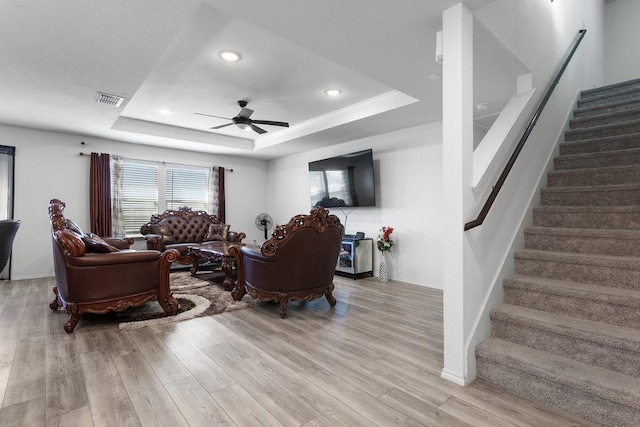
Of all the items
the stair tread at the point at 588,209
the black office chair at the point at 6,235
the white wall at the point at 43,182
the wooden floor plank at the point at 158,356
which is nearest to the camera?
the wooden floor plank at the point at 158,356

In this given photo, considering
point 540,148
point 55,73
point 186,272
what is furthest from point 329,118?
point 186,272

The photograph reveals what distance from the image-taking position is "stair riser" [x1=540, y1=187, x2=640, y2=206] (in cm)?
261

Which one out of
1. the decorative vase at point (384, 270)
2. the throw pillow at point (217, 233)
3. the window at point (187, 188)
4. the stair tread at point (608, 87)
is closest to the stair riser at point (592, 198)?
the stair tread at point (608, 87)

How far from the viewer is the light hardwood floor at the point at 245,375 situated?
1.67 meters

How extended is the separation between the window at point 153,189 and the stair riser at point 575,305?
20.9 feet

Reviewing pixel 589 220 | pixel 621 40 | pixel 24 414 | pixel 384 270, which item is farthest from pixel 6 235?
pixel 621 40

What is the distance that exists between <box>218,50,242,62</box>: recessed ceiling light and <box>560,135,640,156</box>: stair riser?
143 inches

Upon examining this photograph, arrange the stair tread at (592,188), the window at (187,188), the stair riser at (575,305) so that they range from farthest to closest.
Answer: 1. the window at (187,188)
2. the stair tread at (592,188)
3. the stair riser at (575,305)

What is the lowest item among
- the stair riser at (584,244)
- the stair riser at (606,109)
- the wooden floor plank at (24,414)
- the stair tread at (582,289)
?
the wooden floor plank at (24,414)

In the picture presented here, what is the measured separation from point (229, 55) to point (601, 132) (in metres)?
4.06

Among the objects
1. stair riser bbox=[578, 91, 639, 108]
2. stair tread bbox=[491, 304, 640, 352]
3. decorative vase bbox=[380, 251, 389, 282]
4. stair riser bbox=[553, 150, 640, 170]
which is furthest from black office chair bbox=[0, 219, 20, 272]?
stair riser bbox=[578, 91, 639, 108]

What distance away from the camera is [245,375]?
2100 mm

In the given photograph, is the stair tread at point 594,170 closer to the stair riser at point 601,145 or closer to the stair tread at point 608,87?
the stair riser at point 601,145

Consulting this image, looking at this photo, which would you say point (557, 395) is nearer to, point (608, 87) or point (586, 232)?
point (586, 232)
